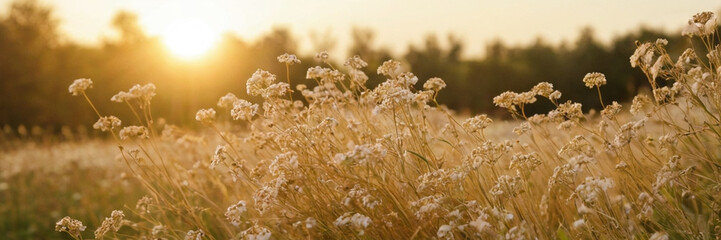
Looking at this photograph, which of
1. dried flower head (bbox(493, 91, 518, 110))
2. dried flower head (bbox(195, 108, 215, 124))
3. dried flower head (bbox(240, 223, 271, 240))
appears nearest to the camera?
dried flower head (bbox(240, 223, 271, 240))

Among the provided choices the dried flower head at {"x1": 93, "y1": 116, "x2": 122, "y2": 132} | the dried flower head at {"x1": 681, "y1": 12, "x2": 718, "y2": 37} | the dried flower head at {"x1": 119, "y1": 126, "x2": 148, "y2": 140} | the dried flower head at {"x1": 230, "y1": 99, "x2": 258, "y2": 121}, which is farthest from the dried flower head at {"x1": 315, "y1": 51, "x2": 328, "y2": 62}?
the dried flower head at {"x1": 681, "y1": 12, "x2": 718, "y2": 37}

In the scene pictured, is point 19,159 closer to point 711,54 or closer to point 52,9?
point 711,54

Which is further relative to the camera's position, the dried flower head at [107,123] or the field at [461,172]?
the dried flower head at [107,123]

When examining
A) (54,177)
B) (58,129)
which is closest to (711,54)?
(54,177)

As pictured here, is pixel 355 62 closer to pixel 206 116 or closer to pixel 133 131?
pixel 206 116

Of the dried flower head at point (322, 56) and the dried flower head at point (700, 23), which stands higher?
the dried flower head at point (322, 56)

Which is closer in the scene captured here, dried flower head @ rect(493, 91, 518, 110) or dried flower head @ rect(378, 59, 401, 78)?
dried flower head @ rect(493, 91, 518, 110)

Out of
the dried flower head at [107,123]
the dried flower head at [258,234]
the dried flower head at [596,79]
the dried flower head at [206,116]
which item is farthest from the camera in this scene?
the dried flower head at [107,123]

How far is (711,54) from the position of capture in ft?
10.3

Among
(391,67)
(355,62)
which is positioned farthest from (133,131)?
(391,67)

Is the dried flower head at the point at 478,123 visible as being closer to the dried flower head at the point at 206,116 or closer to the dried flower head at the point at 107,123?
the dried flower head at the point at 206,116

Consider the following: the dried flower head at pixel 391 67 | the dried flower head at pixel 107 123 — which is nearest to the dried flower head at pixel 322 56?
the dried flower head at pixel 391 67

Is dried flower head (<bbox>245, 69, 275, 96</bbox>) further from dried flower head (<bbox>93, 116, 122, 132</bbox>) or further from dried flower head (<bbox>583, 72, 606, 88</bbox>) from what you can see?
dried flower head (<bbox>583, 72, 606, 88</bbox>)

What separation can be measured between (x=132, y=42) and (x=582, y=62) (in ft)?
67.7
